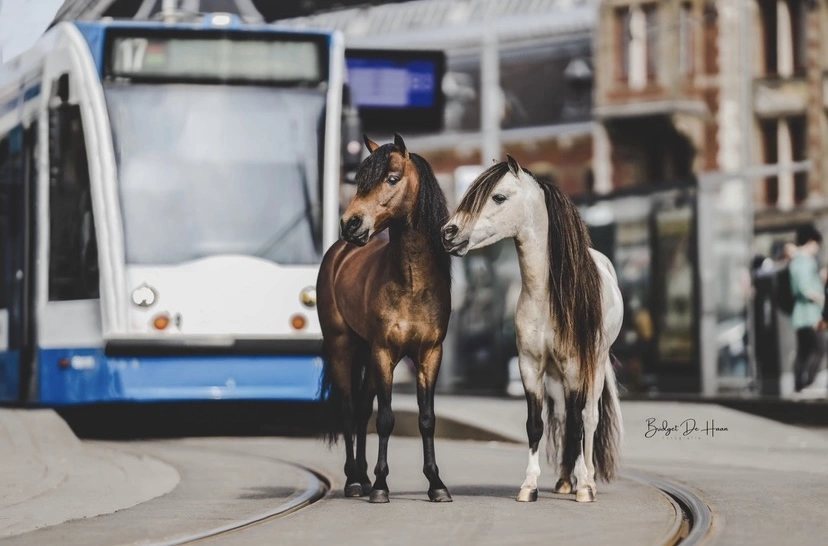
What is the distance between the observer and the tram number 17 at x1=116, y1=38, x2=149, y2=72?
15992 mm

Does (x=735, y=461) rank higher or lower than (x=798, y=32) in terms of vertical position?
lower

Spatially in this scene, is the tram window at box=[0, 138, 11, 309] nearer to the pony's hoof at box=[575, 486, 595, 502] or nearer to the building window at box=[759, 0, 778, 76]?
the pony's hoof at box=[575, 486, 595, 502]

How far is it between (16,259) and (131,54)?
7.80 feet

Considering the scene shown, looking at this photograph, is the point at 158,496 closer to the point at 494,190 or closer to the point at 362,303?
the point at 362,303

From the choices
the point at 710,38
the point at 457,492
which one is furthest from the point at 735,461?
the point at 710,38

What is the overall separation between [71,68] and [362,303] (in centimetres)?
601

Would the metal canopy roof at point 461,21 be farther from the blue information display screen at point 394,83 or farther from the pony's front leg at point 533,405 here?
the pony's front leg at point 533,405

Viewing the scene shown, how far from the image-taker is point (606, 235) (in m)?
25.1

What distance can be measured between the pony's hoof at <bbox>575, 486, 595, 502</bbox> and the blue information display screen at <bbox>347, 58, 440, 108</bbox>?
26.2 feet

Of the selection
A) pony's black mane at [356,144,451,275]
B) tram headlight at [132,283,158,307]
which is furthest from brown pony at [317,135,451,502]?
tram headlight at [132,283,158,307]

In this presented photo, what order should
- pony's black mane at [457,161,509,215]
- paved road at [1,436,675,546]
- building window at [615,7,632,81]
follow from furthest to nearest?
building window at [615,7,632,81] → pony's black mane at [457,161,509,215] → paved road at [1,436,675,546]

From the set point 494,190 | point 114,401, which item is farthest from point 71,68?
point 494,190

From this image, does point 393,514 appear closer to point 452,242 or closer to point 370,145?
point 452,242

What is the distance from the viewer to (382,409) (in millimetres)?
10406
